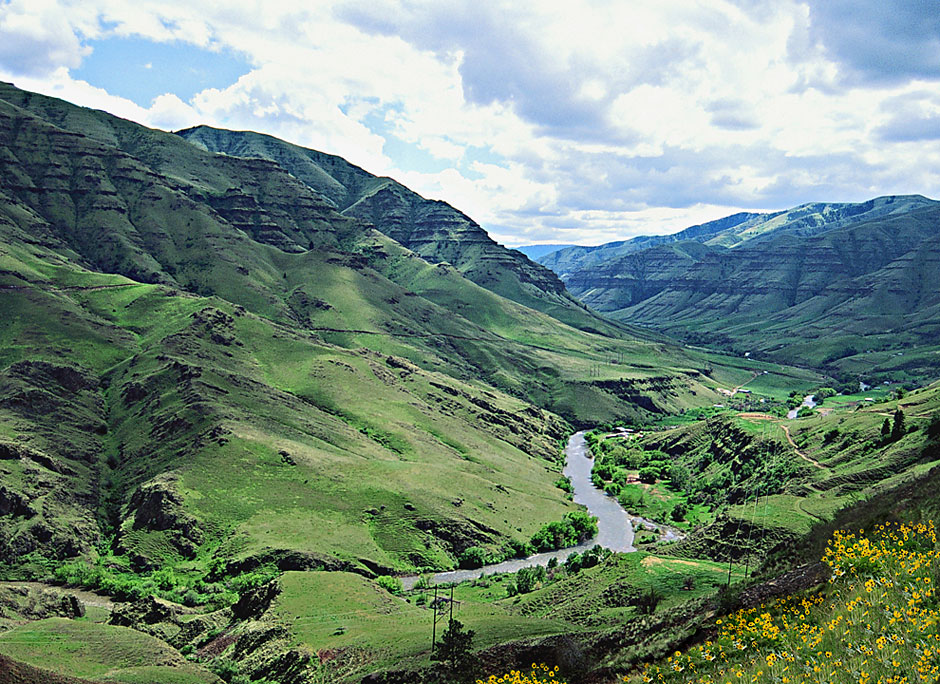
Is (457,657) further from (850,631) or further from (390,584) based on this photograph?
(390,584)

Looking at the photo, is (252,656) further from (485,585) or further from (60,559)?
(60,559)

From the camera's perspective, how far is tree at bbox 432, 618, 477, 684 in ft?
192

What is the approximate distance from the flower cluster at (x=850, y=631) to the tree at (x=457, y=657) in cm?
3282

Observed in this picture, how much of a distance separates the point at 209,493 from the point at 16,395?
226 feet

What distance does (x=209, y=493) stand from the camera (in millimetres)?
167500

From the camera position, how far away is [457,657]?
2461 inches

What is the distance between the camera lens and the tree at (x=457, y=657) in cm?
5862

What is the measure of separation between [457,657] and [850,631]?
4782 cm

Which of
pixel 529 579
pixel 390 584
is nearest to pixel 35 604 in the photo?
pixel 390 584

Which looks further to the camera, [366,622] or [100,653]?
[366,622]

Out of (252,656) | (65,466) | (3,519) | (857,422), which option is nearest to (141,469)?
(65,466)

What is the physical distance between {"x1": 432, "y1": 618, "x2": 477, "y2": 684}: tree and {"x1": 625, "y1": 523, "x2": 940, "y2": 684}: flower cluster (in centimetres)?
3282

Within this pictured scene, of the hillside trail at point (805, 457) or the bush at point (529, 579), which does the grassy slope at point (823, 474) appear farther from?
the bush at point (529, 579)

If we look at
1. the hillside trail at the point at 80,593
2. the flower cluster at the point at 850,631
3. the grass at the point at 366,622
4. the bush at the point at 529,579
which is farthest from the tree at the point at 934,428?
the hillside trail at the point at 80,593
